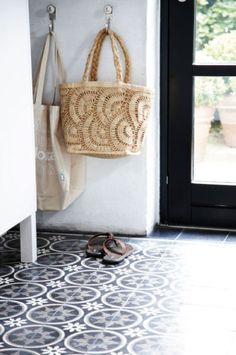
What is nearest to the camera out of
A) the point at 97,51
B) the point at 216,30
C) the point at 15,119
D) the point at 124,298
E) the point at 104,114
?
the point at 124,298

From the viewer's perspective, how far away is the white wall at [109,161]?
9.44 feet

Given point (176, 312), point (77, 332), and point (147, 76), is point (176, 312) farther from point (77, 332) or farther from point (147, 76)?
point (147, 76)

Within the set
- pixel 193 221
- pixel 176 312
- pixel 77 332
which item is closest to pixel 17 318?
pixel 77 332

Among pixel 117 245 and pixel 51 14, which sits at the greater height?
pixel 51 14

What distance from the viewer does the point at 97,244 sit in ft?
9.43

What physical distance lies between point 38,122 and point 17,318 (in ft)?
3.20

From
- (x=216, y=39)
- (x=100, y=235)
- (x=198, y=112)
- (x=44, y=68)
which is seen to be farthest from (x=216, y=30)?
(x=100, y=235)

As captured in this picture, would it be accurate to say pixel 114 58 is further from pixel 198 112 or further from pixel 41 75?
pixel 198 112

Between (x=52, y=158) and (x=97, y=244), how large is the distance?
1.33ft

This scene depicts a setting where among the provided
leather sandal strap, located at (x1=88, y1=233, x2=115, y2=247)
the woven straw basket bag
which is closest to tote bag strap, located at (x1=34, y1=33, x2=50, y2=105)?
the woven straw basket bag

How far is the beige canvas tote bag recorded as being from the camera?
288cm

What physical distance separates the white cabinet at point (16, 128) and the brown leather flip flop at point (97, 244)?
0.78 feet

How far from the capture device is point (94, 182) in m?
3.04

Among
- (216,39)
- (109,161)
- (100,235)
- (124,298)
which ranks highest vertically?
(216,39)
